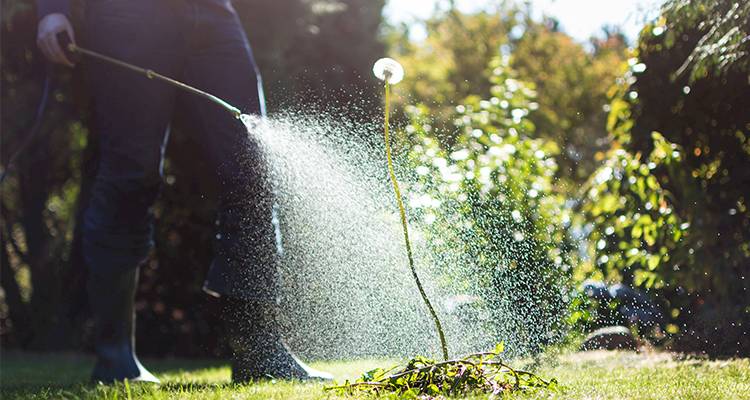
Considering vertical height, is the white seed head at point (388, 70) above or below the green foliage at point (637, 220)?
above

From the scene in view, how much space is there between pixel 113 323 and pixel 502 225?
4.85ft

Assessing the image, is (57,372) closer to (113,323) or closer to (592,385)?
(113,323)

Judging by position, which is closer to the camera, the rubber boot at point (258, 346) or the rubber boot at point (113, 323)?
the rubber boot at point (258, 346)

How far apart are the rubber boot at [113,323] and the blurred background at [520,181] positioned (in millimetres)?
645

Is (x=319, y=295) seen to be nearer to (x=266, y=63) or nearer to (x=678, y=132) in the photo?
(x=678, y=132)

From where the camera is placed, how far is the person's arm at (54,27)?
9.51ft

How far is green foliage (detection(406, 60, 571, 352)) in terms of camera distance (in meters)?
3.10


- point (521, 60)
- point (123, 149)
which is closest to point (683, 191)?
point (123, 149)

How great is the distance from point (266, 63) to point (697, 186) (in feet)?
10.9

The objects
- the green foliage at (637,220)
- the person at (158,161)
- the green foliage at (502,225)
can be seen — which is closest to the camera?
the person at (158,161)

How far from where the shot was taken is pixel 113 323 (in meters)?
3.00

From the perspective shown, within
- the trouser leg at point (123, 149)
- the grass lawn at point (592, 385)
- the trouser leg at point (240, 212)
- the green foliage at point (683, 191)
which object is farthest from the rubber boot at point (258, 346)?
the green foliage at point (683, 191)

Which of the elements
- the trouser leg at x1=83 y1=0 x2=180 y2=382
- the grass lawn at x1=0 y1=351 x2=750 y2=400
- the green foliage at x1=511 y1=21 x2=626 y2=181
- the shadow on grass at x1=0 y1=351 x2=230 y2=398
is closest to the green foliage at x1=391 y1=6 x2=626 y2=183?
the green foliage at x1=511 y1=21 x2=626 y2=181

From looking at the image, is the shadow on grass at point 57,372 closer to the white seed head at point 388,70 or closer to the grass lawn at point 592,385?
the grass lawn at point 592,385
